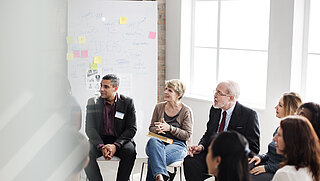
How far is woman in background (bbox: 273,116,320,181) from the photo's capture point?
2.04 metres

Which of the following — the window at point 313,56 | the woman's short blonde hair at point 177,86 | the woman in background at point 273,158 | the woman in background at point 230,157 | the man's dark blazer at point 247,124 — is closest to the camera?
the woman in background at point 230,157

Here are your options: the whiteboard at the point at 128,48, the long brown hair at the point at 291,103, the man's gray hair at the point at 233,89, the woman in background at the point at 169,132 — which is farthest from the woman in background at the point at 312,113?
the whiteboard at the point at 128,48

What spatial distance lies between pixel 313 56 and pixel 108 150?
7.33ft

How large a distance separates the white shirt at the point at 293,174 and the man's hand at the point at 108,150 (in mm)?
1816

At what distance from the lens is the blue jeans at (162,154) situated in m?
3.59

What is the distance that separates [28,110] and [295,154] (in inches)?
60.4

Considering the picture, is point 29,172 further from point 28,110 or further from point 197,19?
point 197,19

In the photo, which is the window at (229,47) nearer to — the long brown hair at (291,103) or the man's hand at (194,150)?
the man's hand at (194,150)

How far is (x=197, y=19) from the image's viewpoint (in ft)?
17.7

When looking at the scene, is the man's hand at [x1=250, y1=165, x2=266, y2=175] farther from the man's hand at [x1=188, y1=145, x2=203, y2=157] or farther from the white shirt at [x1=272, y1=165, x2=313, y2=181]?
the white shirt at [x1=272, y1=165, x2=313, y2=181]

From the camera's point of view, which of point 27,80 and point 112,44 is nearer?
→ point 27,80

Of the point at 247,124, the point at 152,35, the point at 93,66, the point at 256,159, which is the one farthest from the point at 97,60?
the point at 256,159

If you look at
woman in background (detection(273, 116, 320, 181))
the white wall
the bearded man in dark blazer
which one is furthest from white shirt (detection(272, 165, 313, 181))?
the white wall

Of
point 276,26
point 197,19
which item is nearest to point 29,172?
point 276,26
